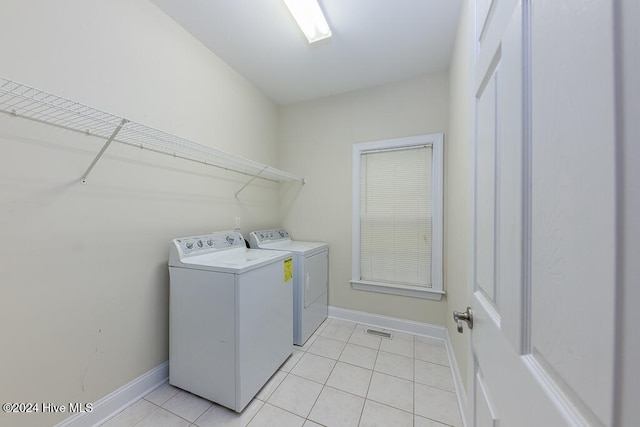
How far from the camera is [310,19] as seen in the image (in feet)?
5.59

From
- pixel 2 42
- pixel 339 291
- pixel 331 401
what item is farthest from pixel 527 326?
pixel 339 291

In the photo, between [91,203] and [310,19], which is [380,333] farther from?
[310,19]

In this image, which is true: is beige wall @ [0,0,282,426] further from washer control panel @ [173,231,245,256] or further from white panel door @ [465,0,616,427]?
white panel door @ [465,0,616,427]

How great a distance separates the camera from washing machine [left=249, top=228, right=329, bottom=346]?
2133 mm

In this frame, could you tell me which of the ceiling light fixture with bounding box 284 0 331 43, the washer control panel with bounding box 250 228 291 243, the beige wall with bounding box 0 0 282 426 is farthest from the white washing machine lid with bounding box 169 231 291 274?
the ceiling light fixture with bounding box 284 0 331 43

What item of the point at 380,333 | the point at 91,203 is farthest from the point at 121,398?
the point at 380,333

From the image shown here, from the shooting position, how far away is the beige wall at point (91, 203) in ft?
3.50

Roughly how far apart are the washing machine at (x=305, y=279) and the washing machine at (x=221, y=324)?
407 millimetres

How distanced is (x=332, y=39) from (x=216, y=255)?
Result: 198cm

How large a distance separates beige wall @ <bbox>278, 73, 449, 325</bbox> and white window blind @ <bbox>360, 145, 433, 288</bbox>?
180mm

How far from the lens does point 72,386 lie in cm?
122

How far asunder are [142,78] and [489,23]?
1.91 meters

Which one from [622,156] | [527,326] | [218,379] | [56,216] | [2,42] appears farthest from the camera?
[218,379]

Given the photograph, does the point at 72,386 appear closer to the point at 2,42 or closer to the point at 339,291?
the point at 2,42
